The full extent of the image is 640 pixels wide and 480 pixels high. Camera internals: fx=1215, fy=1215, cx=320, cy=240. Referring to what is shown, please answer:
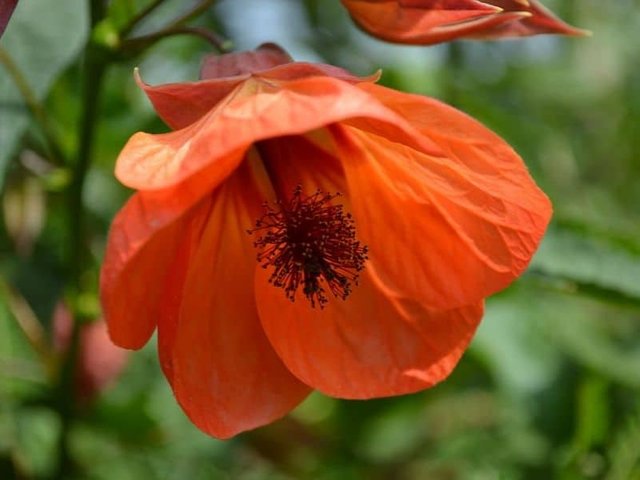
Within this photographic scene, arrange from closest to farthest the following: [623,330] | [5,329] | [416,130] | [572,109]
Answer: [416,130]
[5,329]
[623,330]
[572,109]

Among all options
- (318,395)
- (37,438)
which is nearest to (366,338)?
(37,438)

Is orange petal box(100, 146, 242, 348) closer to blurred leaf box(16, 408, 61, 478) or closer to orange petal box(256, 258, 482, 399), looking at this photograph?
orange petal box(256, 258, 482, 399)

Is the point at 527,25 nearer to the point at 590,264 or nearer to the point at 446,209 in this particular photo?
the point at 446,209

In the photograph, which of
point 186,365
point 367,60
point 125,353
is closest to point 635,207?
point 367,60

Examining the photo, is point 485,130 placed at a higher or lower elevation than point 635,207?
higher

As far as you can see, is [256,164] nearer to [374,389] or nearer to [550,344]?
[374,389]

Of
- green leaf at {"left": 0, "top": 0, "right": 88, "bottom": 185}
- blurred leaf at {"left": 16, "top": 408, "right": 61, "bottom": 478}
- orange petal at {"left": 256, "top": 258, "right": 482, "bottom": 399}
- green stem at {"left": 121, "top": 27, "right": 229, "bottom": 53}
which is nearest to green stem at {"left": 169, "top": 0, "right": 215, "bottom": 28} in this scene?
green stem at {"left": 121, "top": 27, "right": 229, "bottom": 53}

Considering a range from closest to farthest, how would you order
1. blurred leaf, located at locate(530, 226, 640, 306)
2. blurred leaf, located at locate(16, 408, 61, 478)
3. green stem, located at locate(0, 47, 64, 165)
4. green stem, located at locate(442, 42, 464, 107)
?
1. green stem, located at locate(0, 47, 64, 165)
2. blurred leaf, located at locate(530, 226, 640, 306)
3. blurred leaf, located at locate(16, 408, 61, 478)
4. green stem, located at locate(442, 42, 464, 107)
